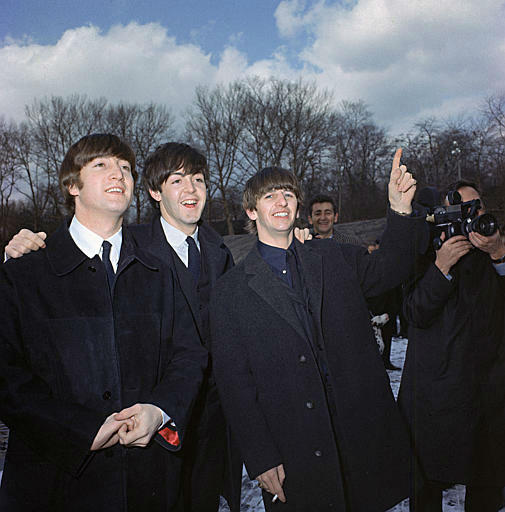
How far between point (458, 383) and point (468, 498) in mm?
756


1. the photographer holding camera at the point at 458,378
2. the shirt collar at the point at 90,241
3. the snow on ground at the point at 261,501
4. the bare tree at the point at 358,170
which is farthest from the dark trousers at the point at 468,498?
the bare tree at the point at 358,170

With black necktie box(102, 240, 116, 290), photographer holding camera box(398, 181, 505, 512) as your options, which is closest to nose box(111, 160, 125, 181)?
black necktie box(102, 240, 116, 290)

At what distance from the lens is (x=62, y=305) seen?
1.77 m

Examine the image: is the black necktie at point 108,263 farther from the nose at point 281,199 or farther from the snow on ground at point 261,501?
the snow on ground at point 261,501

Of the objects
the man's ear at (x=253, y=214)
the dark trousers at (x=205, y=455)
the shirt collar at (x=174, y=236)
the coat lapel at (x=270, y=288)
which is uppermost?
the man's ear at (x=253, y=214)

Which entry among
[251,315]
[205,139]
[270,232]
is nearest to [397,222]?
[270,232]

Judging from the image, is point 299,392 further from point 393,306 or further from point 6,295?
point 393,306

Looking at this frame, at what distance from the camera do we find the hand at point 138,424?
1.66 meters

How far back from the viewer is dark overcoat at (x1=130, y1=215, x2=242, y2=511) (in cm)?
244

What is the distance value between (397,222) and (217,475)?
1777mm

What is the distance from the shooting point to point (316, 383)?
6.70 feet

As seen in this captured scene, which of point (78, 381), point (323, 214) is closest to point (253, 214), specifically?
point (78, 381)

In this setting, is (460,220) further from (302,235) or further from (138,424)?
(138,424)

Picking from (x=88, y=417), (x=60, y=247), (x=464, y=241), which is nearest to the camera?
(x=88, y=417)
